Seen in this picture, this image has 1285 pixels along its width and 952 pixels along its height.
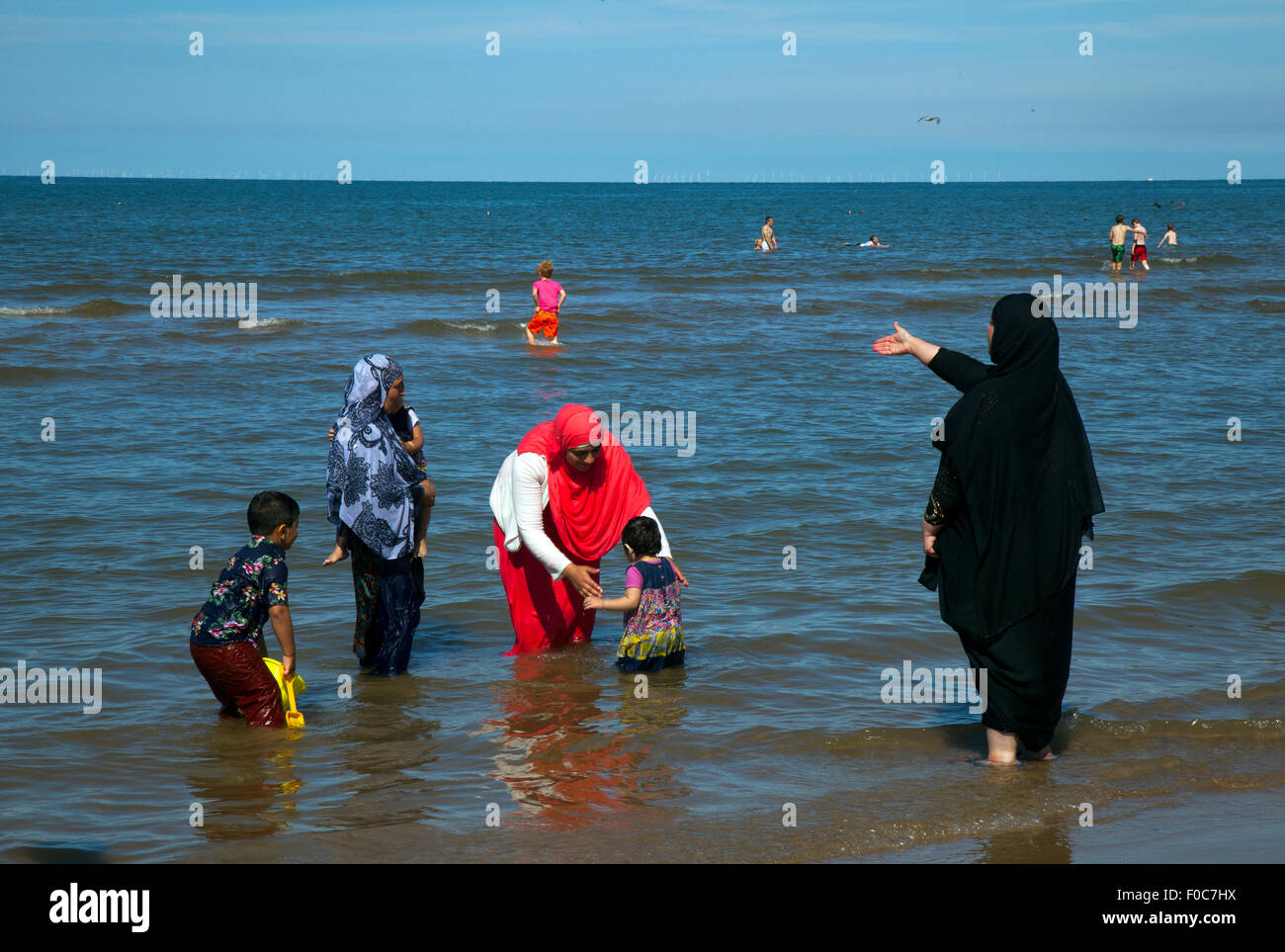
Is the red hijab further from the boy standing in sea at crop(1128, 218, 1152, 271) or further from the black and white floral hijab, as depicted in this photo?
the boy standing in sea at crop(1128, 218, 1152, 271)

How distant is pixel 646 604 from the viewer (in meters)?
5.42

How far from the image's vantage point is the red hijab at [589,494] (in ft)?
18.0

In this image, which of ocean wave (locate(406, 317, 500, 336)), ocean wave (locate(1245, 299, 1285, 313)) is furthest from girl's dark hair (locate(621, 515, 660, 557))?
ocean wave (locate(1245, 299, 1285, 313))

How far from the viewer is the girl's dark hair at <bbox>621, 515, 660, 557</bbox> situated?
5.36 m

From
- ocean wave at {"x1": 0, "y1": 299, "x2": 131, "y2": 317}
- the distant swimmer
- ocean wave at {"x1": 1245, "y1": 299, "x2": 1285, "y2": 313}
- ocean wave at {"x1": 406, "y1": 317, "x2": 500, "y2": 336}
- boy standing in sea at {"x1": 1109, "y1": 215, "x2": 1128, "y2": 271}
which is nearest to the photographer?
ocean wave at {"x1": 406, "y1": 317, "x2": 500, "y2": 336}

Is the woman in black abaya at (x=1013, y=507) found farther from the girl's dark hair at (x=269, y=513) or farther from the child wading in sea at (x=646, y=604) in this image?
the girl's dark hair at (x=269, y=513)

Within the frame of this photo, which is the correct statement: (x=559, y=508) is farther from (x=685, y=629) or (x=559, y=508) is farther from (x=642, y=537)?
(x=685, y=629)

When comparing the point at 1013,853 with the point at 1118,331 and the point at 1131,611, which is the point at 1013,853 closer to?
the point at 1131,611

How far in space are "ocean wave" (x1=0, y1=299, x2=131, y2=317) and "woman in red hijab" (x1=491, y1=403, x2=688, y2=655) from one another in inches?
678

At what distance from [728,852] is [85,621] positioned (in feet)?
13.4

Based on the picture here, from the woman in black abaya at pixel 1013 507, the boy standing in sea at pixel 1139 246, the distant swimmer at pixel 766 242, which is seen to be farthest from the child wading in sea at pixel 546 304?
the distant swimmer at pixel 766 242

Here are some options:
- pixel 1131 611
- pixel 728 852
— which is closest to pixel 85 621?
pixel 728 852

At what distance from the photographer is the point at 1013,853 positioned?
3805 millimetres

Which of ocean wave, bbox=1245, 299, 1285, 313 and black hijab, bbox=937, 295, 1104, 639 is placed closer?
black hijab, bbox=937, 295, 1104, 639
